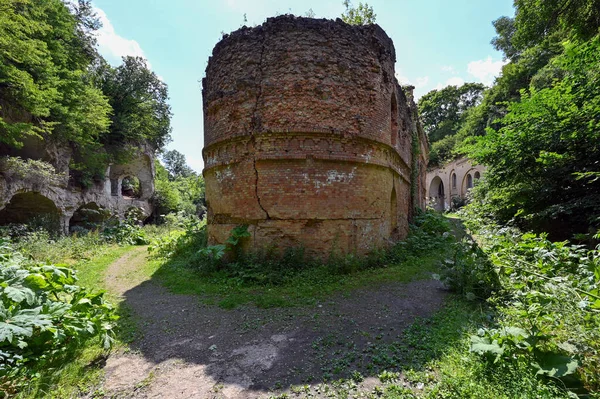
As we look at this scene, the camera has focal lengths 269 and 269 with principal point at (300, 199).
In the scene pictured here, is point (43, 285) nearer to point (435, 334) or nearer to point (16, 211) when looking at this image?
point (435, 334)

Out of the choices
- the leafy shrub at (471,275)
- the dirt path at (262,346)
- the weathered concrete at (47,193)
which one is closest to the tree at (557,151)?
the leafy shrub at (471,275)

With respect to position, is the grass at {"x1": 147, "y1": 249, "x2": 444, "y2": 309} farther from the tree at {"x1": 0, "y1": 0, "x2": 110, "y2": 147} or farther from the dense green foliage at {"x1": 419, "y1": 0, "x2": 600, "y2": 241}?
the tree at {"x1": 0, "y1": 0, "x2": 110, "y2": 147}

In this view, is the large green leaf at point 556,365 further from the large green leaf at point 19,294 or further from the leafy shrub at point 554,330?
the large green leaf at point 19,294

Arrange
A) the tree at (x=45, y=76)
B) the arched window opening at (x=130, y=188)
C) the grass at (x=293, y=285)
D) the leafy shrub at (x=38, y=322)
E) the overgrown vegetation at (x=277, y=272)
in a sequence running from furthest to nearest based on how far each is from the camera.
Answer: the arched window opening at (x=130, y=188) → the tree at (x=45, y=76) → the overgrown vegetation at (x=277, y=272) → the grass at (x=293, y=285) → the leafy shrub at (x=38, y=322)

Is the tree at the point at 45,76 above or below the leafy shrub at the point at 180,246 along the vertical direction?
above

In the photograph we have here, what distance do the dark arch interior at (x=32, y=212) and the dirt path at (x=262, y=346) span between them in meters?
12.5

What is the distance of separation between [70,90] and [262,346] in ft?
58.5

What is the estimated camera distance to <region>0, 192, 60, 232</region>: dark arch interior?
13703 millimetres

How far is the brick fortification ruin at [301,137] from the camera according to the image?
7.13 metres

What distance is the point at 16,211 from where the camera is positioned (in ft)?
47.5

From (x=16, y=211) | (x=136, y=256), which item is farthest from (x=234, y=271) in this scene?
(x=16, y=211)

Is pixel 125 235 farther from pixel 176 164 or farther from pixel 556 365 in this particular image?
pixel 176 164

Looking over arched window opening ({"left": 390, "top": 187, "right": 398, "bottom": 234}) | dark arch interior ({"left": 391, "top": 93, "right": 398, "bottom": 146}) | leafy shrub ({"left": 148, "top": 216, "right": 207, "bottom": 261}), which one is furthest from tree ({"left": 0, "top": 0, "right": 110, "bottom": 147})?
arched window opening ({"left": 390, "top": 187, "right": 398, "bottom": 234})

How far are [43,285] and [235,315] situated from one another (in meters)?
2.72
